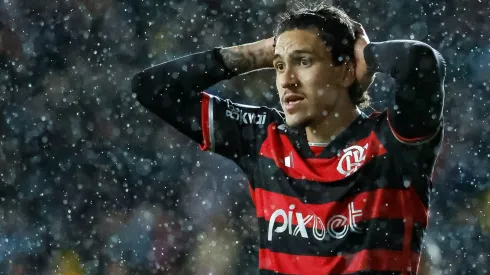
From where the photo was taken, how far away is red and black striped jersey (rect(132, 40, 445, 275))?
1930mm

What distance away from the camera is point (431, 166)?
6.61 ft


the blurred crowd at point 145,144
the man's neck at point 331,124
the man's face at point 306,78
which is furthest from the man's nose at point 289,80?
the blurred crowd at point 145,144

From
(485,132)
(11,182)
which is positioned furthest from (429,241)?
(11,182)

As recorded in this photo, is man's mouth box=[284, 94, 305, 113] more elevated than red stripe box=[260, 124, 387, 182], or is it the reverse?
man's mouth box=[284, 94, 305, 113]

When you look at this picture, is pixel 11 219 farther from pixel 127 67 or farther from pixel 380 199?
pixel 380 199

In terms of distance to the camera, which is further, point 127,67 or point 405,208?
point 127,67

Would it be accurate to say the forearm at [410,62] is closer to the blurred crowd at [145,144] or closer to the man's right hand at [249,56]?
the man's right hand at [249,56]

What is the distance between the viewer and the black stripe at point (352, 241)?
1978 millimetres

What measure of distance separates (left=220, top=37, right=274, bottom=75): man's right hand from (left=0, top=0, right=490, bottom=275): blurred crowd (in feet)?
9.58

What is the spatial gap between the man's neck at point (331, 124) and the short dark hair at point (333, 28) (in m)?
0.08

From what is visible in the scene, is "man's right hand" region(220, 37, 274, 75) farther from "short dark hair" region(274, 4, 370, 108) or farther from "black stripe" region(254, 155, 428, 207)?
"black stripe" region(254, 155, 428, 207)

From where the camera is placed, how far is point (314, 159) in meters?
2.14

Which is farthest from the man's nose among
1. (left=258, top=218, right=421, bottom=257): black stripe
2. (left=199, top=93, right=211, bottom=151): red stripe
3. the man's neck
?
(left=258, top=218, right=421, bottom=257): black stripe

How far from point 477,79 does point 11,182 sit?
360 centimetres
